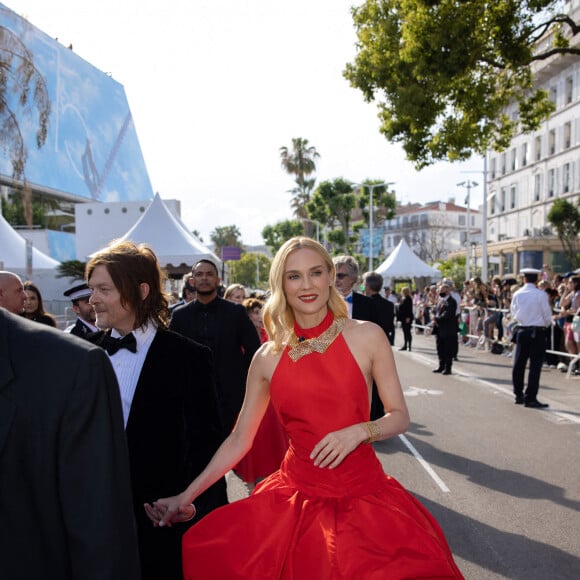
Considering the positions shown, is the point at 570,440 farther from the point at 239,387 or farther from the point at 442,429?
the point at 239,387

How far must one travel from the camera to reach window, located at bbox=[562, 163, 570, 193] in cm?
4566

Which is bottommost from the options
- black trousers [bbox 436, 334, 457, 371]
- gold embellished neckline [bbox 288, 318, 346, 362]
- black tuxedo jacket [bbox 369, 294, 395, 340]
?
black trousers [bbox 436, 334, 457, 371]

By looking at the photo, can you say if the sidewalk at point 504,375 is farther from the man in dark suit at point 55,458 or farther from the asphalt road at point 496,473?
the man in dark suit at point 55,458

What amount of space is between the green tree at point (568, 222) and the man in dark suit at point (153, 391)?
3576cm

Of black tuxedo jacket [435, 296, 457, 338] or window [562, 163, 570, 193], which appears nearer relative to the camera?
black tuxedo jacket [435, 296, 457, 338]

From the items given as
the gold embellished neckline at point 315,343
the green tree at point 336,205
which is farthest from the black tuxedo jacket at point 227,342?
the green tree at point 336,205

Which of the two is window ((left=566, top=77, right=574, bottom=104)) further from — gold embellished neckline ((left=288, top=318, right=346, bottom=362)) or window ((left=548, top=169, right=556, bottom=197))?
gold embellished neckline ((left=288, top=318, right=346, bottom=362))

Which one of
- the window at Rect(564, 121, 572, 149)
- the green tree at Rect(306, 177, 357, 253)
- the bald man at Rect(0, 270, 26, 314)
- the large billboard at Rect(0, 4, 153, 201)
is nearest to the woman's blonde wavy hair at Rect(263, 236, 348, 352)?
the bald man at Rect(0, 270, 26, 314)

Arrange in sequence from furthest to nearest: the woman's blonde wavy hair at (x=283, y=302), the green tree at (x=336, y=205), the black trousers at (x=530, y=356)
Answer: the green tree at (x=336, y=205) → the black trousers at (x=530, y=356) → the woman's blonde wavy hair at (x=283, y=302)

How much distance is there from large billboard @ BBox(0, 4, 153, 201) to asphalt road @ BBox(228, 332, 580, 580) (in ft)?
144

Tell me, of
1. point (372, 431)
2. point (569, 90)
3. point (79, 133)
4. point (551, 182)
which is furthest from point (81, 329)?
point (79, 133)

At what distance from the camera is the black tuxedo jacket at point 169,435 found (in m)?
2.91

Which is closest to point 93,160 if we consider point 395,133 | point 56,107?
point 56,107

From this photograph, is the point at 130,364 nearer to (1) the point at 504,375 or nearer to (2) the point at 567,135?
(1) the point at 504,375
